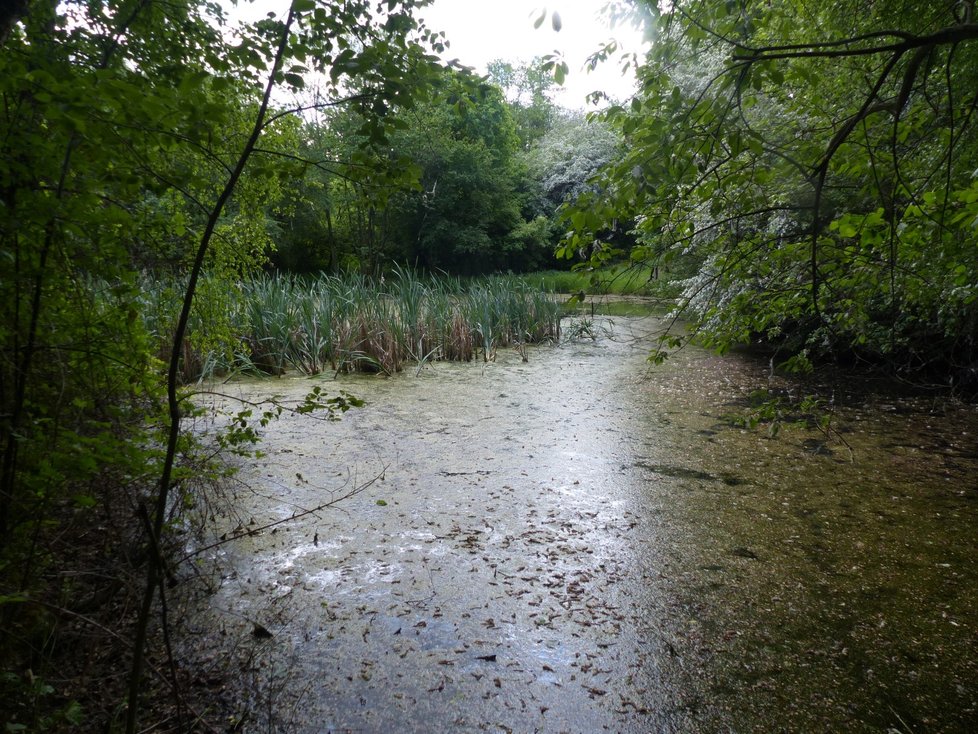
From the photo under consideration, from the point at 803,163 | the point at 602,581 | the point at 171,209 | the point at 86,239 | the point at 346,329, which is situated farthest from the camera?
the point at 346,329

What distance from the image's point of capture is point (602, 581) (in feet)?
7.18

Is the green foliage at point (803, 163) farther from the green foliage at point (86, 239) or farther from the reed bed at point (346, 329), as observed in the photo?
the reed bed at point (346, 329)

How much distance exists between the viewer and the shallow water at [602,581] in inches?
63.1

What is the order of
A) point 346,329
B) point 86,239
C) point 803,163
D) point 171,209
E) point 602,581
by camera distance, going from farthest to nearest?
point 346,329
point 171,209
point 803,163
point 602,581
point 86,239

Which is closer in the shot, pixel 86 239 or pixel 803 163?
pixel 86 239

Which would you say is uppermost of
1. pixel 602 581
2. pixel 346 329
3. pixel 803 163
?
pixel 803 163

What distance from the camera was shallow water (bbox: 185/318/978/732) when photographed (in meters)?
1.60

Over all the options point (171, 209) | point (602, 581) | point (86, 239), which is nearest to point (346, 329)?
point (171, 209)

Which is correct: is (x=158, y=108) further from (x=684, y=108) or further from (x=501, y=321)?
(x=501, y=321)

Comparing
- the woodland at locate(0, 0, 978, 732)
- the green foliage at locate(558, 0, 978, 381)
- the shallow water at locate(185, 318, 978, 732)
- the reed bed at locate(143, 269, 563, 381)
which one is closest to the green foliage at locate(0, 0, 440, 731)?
the woodland at locate(0, 0, 978, 732)

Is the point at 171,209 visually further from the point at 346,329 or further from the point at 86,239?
the point at 346,329

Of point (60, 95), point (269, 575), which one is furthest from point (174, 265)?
point (60, 95)

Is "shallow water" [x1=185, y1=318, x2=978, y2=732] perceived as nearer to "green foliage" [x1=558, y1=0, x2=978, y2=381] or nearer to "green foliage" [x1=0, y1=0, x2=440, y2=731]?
"green foliage" [x1=0, y1=0, x2=440, y2=731]

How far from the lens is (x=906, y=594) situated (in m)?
2.07
